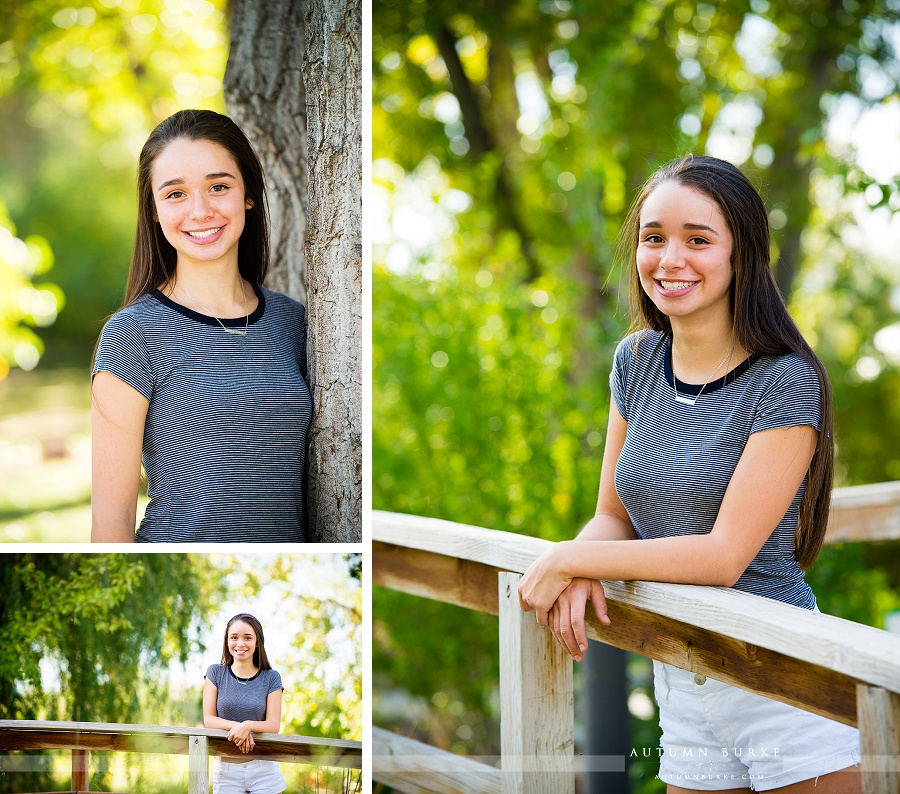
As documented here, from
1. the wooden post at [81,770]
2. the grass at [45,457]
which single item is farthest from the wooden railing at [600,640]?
the grass at [45,457]

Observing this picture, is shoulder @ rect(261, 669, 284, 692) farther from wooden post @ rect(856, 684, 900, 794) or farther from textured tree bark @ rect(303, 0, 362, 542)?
wooden post @ rect(856, 684, 900, 794)

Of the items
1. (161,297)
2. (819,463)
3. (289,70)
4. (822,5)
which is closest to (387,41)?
(822,5)

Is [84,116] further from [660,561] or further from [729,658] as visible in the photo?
[729,658]

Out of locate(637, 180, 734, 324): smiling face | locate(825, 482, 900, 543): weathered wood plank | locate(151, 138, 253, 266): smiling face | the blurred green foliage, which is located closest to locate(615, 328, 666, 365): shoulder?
locate(637, 180, 734, 324): smiling face

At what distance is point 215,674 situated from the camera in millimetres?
1423

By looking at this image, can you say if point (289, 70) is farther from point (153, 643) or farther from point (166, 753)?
point (166, 753)

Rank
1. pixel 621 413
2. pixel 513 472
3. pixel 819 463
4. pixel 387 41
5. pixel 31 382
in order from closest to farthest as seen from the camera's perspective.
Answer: pixel 819 463 < pixel 621 413 < pixel 513 472 < pixel 31 382 < pixel 387 41

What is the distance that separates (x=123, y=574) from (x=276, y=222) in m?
0.72

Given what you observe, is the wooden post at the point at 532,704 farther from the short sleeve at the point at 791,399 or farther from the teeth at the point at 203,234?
the teeth at the point at 203,234

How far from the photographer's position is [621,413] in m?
1.56

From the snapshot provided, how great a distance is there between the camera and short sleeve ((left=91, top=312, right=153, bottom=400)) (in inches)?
53.2

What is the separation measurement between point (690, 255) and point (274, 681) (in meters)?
0.94

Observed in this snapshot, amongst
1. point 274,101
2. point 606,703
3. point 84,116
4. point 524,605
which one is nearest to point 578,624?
point 524,605

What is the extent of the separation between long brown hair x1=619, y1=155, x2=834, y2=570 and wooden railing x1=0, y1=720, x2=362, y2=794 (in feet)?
2.77
